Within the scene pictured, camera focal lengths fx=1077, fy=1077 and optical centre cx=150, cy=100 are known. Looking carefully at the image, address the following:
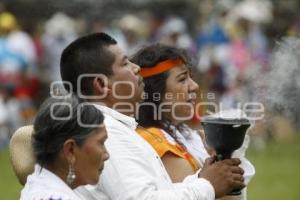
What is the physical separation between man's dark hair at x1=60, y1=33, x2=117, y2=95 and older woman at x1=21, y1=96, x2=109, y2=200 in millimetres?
744

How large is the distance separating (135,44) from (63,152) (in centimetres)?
1406

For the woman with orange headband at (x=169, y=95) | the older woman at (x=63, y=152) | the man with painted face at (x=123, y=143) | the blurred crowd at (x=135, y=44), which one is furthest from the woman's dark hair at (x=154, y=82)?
the blurred crowd at (x=135, y=44)

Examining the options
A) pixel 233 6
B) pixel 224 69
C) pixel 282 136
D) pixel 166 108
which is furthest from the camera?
pixel 233 6

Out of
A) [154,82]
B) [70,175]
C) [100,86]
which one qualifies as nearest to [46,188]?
[70,175]

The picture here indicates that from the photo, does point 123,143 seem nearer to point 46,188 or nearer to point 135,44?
point 46,188

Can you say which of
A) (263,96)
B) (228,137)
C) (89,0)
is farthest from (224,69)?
(228,137)

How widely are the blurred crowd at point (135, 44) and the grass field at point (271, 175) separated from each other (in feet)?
1.79

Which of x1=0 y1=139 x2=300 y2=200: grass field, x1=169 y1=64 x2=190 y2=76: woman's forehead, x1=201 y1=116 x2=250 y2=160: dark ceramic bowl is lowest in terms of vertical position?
x1=0 y1=139 x2=300 y2=200: grass field

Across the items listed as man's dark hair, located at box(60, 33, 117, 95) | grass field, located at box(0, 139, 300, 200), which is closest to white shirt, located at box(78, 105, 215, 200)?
man's dark hair, located at box(60, 33, 117, 95)

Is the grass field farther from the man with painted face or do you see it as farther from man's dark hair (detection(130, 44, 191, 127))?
the man with painted face

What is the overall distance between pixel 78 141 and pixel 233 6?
15.7 m

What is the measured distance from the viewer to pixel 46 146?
173 inches

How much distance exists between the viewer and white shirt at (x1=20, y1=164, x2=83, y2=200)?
4.32 m

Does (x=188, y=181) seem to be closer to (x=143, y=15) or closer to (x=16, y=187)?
(x=16, y=187)
